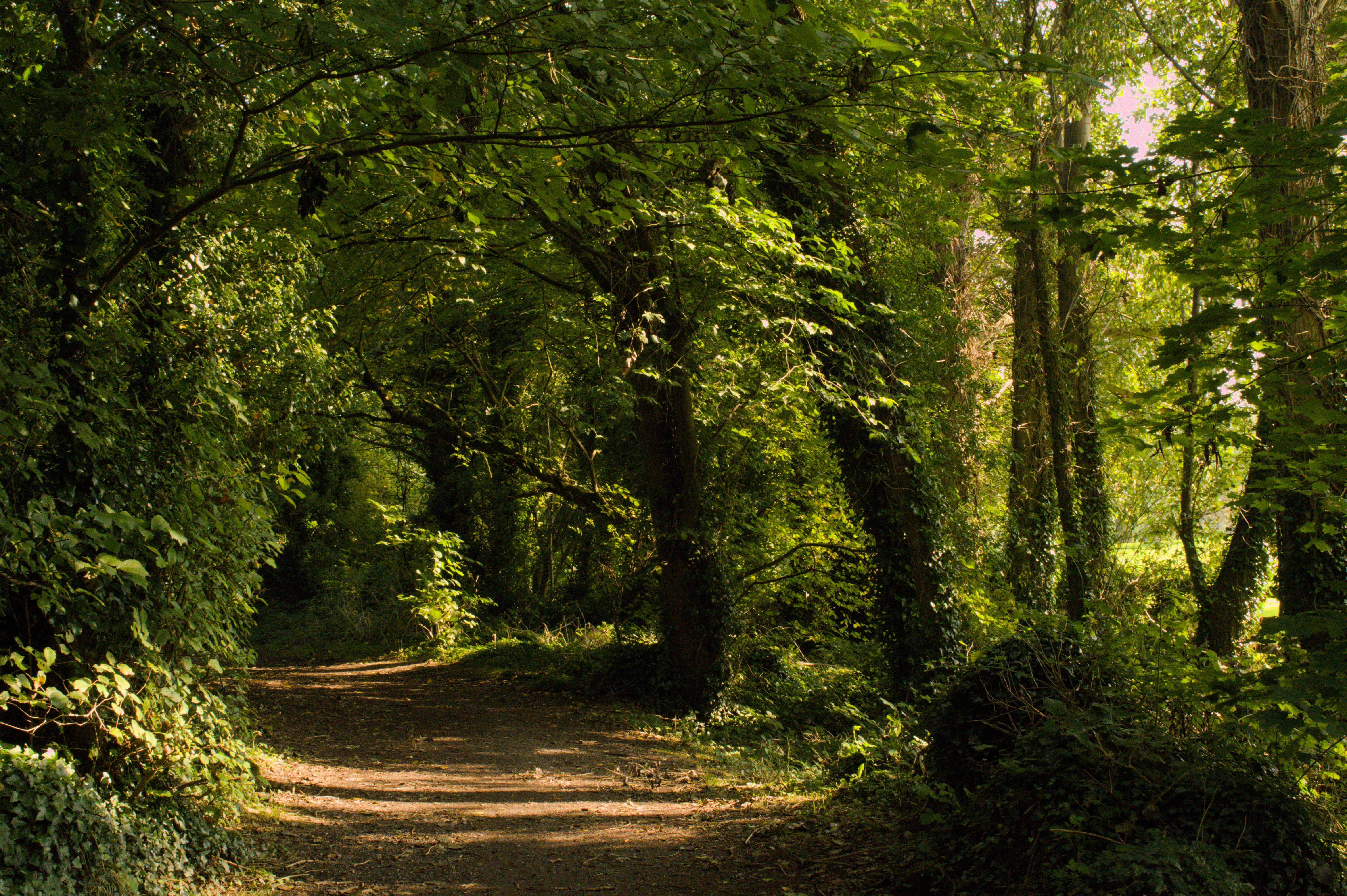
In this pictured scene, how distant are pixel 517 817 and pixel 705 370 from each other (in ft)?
18.2

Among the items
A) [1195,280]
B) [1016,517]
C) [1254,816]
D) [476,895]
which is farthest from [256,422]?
[1016,517]

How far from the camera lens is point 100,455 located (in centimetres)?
466

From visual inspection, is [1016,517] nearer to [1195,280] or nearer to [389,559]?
[1195,280]

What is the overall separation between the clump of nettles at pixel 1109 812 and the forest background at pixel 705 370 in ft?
0.08

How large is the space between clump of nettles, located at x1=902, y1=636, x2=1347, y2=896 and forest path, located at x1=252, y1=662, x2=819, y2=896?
1323mm

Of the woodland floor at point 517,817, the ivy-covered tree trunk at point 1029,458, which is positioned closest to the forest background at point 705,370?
the ivy-covered tree trunk at point 1029,458

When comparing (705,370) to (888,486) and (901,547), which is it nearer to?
(888,486)

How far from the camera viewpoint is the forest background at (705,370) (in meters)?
3.79

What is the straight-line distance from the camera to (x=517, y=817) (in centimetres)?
647

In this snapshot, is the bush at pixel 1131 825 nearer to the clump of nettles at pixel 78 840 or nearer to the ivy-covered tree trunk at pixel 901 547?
the clump of nettles at pixel 78 840

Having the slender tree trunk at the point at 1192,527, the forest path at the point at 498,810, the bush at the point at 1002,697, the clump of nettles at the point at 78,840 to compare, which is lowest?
the forest path at the point at 498,810

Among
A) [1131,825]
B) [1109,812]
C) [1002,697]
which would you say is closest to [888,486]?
[1002,697]

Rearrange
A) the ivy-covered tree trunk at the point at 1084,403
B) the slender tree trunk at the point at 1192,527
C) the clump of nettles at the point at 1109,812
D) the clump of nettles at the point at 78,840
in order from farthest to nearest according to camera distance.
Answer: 1. the ivy-covered tree trunk at the point at 1084,403
2. the slender tree trunk at the point at 1192,527
3. the clump of nettles at the point at 1109,812
4. the clump of nettles at the point at 78,840

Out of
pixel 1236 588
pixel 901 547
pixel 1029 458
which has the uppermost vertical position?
pixel 1029 458
